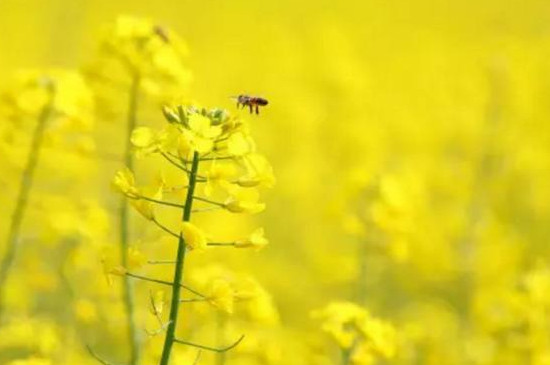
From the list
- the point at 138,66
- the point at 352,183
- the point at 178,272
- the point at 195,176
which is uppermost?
the point at 138,66

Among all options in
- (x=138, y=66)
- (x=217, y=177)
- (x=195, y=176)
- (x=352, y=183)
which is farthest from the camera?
(x=352, y=183)

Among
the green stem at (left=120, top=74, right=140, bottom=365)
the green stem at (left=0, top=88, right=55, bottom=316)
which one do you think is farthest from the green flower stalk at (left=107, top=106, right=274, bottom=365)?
the green stem at (left=0, top=88, right=55, bottom=316)

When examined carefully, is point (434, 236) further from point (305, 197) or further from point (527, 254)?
point (305, 197)

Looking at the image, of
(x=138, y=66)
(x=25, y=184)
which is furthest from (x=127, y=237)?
(x=138, y=66)

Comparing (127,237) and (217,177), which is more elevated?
(217,177)

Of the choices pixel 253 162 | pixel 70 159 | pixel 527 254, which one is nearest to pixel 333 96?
pixel 527 254

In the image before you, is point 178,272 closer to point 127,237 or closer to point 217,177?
point 217,177

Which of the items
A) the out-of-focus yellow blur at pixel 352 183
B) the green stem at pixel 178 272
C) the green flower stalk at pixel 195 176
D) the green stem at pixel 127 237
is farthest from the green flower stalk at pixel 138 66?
the green stem at pixel 178 272
